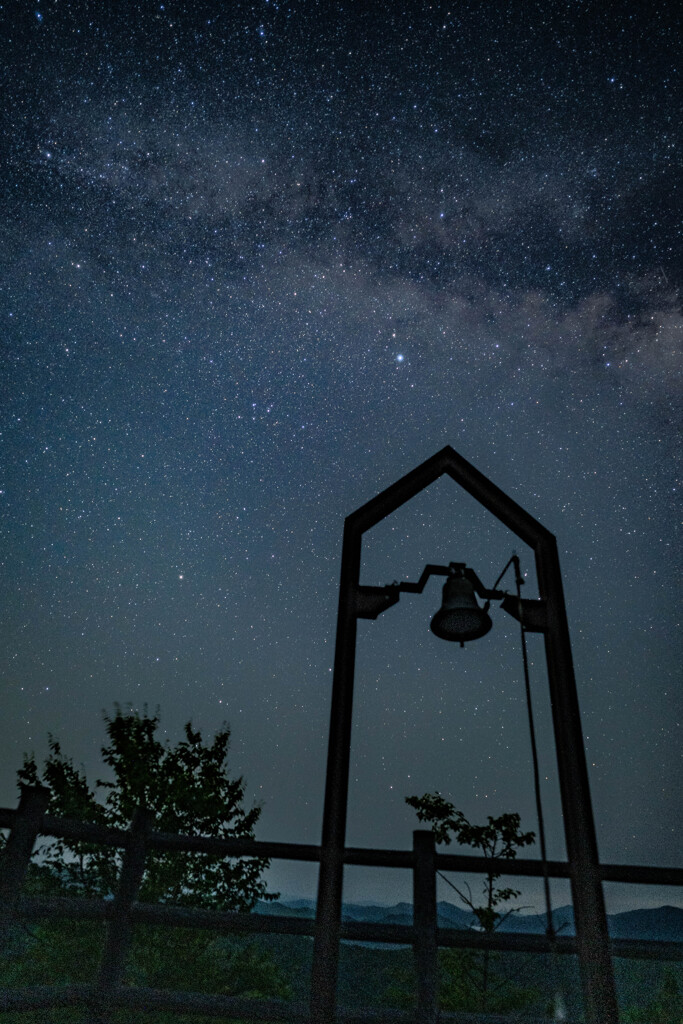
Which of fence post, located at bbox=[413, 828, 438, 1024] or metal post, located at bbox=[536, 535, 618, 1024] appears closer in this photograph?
metal post, located at bbox=[536, 535, 618, 1024]

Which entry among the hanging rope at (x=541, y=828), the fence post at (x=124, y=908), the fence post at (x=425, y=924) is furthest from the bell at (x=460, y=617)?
the fence post at (x=124, y=908)

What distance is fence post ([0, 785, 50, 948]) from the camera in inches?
124

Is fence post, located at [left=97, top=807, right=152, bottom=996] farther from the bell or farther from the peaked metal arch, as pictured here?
the bell

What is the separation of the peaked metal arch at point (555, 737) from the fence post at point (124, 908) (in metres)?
1.34

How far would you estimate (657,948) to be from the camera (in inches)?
155

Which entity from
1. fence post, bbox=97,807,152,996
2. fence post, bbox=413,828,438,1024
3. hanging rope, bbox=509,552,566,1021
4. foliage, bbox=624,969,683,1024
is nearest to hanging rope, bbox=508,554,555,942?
hanging rope, bbox=509,552,566,1021

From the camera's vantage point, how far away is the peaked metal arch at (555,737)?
3.14 m

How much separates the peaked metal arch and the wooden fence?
0.49 ft

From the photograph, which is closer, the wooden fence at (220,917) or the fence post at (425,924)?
the wooden fence at (220,917)

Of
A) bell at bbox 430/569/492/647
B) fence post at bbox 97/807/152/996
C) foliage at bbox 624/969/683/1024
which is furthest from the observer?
foliage at bbox 624/969/683/1024

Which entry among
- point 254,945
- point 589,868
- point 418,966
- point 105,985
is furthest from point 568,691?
point 254,945

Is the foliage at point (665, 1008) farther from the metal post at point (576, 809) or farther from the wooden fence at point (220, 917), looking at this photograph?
the metal post at point (576, 809)

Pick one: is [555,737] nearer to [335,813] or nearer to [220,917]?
[335,813]

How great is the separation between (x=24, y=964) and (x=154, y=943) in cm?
192
